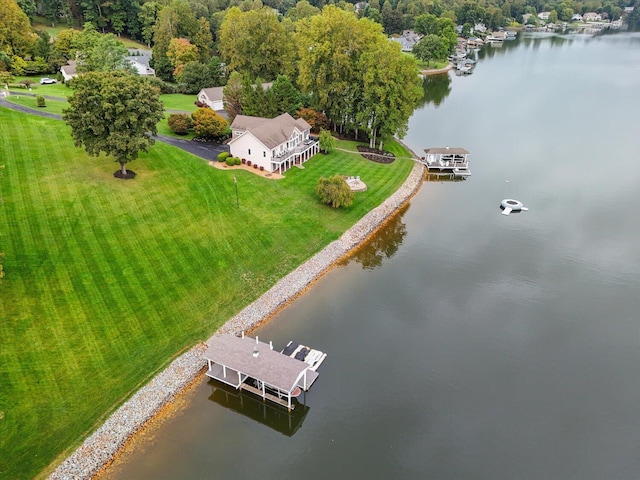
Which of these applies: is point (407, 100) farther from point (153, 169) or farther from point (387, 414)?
point (387, 414)

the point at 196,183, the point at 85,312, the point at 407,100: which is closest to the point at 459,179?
the point at 407,100

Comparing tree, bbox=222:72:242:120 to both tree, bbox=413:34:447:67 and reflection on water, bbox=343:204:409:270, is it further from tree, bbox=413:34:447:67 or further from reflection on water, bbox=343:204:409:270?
tree, bbox=413:34:447:67

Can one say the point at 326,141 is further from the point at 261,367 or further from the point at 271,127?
the point at 261,367

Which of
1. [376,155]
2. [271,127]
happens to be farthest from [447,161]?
[271,127]

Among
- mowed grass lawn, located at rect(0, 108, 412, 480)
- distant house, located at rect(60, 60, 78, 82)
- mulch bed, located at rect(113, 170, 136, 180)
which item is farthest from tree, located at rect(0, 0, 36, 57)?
mulch bed, located at rect(113, 170, 136, 180)

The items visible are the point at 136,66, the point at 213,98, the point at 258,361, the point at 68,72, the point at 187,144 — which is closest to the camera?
the point at 258,361

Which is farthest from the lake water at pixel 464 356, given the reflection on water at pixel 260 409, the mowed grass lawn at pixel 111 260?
the mowed grass lawn at pixel 111 260
